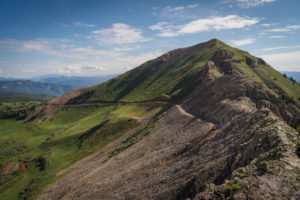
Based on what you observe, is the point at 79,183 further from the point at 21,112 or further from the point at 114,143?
the point at 21,112

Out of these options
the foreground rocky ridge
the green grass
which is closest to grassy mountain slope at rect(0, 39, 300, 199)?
the foreground rocky ridge

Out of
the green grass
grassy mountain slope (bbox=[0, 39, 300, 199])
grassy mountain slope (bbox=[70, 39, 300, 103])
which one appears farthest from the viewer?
grassy mountain slope (bbox=[70, 39, 300, 103])

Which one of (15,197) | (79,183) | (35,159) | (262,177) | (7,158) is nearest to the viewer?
(262,177)

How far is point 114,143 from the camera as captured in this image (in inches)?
2761

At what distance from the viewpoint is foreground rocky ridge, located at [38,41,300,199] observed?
1678cm

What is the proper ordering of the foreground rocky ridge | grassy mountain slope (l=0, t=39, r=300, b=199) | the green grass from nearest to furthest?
1. the foreground rocky ridge
2. grassy mountain slope (l=0, t=39, r=300, b=199)
3. the green grass

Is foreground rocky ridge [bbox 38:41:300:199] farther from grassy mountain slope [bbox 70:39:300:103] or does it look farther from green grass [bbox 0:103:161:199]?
grassy mountain slope [bbox 70:39:300:103]

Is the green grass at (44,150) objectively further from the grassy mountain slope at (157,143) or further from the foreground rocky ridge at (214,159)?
the foreground rocky ridge at (214,159)

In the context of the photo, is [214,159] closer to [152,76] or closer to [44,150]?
[44,150]

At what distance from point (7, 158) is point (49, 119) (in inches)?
2309

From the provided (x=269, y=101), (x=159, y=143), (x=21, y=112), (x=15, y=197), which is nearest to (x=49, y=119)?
(x=21, y=112)

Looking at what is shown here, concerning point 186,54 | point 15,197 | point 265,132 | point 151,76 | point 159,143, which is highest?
point 186,54

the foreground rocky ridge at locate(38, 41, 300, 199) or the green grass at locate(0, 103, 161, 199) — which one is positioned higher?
the foreground rocky ridge at locate(38, 41, 300, 199)

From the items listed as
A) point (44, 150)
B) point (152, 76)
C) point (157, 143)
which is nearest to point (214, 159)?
point (157, 143)
